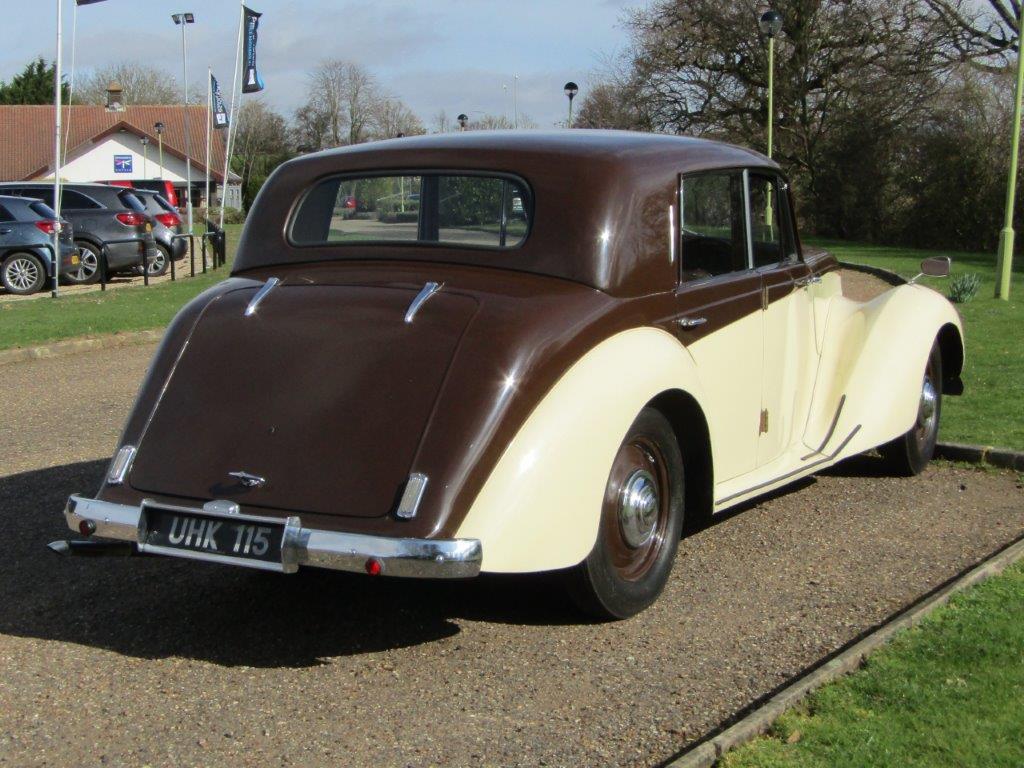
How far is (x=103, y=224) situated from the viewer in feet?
72.2

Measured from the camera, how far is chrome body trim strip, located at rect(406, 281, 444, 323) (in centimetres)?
446

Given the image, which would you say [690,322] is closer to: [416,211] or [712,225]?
[712,225]

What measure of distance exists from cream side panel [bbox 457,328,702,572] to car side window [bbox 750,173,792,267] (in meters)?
1.51

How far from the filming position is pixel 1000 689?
12.8ft

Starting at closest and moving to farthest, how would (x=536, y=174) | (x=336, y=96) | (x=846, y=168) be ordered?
(x=536, y=174) < (x=846, y=168) < (x=336, y=96)

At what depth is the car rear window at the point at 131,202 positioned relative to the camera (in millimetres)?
22780

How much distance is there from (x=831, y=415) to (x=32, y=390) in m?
6.70

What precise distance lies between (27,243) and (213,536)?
16.7 meters

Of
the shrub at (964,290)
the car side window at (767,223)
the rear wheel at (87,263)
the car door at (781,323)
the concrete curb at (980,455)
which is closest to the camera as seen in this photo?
the car door at (781,323)

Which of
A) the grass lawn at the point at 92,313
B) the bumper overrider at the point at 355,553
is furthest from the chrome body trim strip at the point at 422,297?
the grass lawn at the point at 92,313

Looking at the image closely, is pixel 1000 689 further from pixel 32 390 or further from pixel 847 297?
pixel 32 390

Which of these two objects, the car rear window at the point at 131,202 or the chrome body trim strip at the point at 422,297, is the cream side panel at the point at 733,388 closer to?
the chrome body trim strip at the point at 422,297

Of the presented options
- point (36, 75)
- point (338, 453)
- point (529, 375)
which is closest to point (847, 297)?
point (529, 375)

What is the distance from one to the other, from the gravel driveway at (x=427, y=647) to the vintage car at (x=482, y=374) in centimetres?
33
